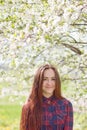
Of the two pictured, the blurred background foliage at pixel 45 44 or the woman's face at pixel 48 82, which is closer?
the woman's face at pixel 48 82

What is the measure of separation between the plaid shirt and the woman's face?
59 mm

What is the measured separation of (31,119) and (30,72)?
3.08 meters

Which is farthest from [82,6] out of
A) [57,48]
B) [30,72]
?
[30,72]

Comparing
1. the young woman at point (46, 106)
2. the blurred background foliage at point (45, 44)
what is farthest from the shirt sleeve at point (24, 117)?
the blurred background foliage at point (45, 44)

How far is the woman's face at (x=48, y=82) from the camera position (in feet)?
10.7

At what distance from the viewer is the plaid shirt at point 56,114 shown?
3.25m

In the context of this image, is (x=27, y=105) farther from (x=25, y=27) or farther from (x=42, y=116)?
(x=25, y=27)

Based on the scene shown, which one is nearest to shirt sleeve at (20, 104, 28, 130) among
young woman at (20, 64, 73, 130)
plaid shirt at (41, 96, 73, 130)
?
young woman at (20, 64, 73, 130)

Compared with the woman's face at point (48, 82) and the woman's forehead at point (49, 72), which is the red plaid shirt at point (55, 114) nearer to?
the woman's face at point (48, 82)

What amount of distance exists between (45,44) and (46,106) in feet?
6.54

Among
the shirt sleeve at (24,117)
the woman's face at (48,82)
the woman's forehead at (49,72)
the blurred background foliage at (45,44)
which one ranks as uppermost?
the blurred background foliage at (45,44)

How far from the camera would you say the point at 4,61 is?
6039 mm

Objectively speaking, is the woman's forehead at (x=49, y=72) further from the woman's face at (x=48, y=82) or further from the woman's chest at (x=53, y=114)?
the woman's chest at (x=53, y=114)

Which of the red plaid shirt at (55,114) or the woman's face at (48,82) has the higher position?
the woman's face at (48,82)
